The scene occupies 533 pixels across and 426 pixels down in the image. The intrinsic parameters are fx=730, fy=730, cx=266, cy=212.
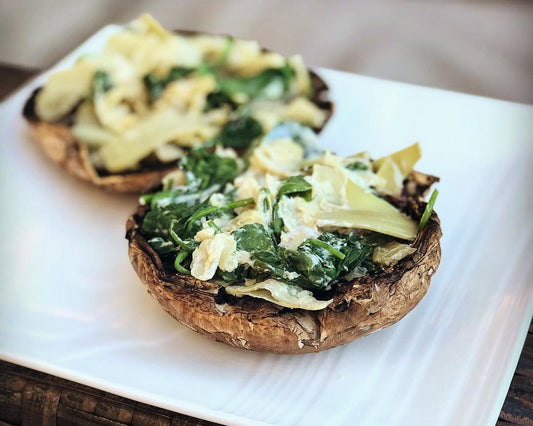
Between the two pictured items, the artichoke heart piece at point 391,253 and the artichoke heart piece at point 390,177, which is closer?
the artichoke heart piece at point 391,253

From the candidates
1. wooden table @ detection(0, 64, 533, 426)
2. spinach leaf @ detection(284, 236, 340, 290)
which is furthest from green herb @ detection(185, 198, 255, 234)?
wooden table @ detection(0, 64, 533, 426)

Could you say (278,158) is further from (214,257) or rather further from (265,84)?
(265,84)

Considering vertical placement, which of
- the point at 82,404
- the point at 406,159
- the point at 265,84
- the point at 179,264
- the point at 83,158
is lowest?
the point at 82,404

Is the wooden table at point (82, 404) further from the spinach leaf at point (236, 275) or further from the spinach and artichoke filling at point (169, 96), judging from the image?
the spinach and artichoke filling at point (169, 96)

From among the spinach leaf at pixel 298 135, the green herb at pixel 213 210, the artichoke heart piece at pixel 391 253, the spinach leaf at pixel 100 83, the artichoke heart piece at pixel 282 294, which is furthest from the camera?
the spinach leaf at pixel 100 83

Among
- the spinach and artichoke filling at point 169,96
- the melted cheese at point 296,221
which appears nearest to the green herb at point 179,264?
the melted cheese at point 296,221

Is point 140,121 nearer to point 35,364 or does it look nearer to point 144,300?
point 144,300

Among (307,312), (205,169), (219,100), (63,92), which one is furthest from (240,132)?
(307,312)
